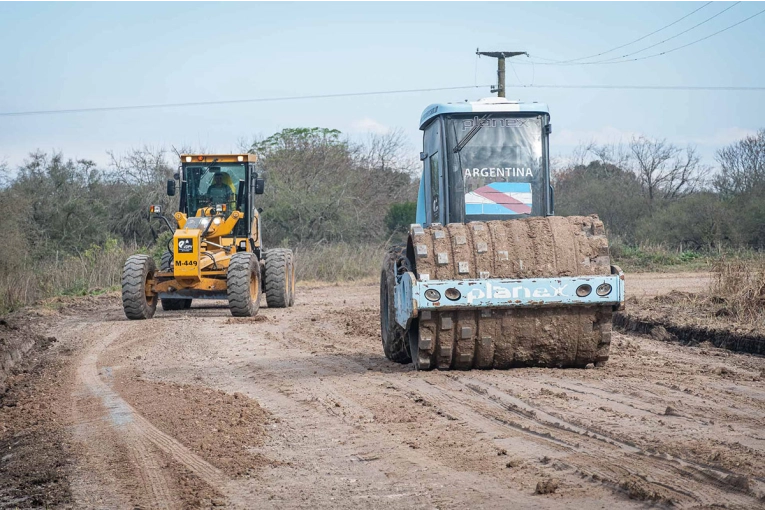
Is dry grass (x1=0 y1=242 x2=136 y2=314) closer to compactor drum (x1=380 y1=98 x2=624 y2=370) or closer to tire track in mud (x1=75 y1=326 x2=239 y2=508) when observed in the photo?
tire track in mud (x1=75 y1=326 x2=239 y2=508)

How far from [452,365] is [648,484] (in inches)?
170

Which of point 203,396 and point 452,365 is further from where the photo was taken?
point 452,365

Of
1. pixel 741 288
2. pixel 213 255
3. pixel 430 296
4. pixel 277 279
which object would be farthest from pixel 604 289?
pixel 277 279

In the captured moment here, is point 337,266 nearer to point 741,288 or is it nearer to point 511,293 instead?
point 741,288

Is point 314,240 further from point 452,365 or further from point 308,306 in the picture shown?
point 452,365

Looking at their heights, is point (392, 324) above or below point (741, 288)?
below

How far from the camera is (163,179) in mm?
37906

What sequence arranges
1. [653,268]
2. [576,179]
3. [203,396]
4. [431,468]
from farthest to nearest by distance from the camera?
[576,179] < [653,268] < [203,396] < [431,468]

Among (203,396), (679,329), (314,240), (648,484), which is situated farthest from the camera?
(314,240)

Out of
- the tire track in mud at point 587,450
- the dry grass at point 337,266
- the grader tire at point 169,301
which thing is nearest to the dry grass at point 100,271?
the dry grass at point 337,266

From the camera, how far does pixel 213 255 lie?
1791cm

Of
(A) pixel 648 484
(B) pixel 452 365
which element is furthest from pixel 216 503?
(B) pixel 452 365

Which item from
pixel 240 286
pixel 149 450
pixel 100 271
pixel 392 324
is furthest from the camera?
pixel 100 271

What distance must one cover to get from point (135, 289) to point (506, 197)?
8.70 metres
